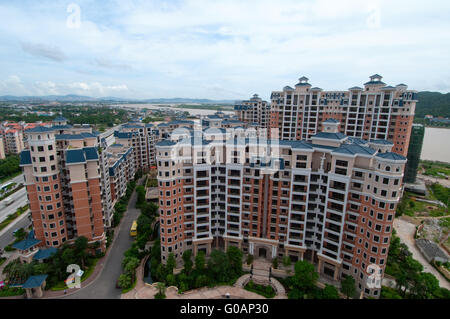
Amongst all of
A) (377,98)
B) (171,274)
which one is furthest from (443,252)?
(171,274)

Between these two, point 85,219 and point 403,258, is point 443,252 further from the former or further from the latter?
point 85,219

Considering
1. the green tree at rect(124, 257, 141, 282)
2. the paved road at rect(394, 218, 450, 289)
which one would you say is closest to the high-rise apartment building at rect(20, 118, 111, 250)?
Answer: the green tree at rect(124, 257, 141, 282)

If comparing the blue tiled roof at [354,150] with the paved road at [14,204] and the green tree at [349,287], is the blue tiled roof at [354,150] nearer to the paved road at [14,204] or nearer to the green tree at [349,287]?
the green tree at [349,287]

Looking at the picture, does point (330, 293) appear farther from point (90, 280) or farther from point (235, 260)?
point (90, 280)

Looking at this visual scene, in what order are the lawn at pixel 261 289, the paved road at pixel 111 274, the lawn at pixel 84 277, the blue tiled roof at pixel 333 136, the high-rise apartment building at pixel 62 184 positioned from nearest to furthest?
1. the paved road at pixel 111 274
2. the lawn at pixel 261 289
3. the lawn at pixel 84 277
4. the high-rise apartment building at pixel 62 184
5. the blue tiled roof at pixel 333 136

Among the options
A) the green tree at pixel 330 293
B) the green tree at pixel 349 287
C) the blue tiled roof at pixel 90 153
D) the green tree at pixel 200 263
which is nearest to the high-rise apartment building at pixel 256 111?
the blue tiled roof at pixel 90 153

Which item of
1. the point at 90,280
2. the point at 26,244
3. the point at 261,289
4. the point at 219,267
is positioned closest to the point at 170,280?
the point at 219,267
